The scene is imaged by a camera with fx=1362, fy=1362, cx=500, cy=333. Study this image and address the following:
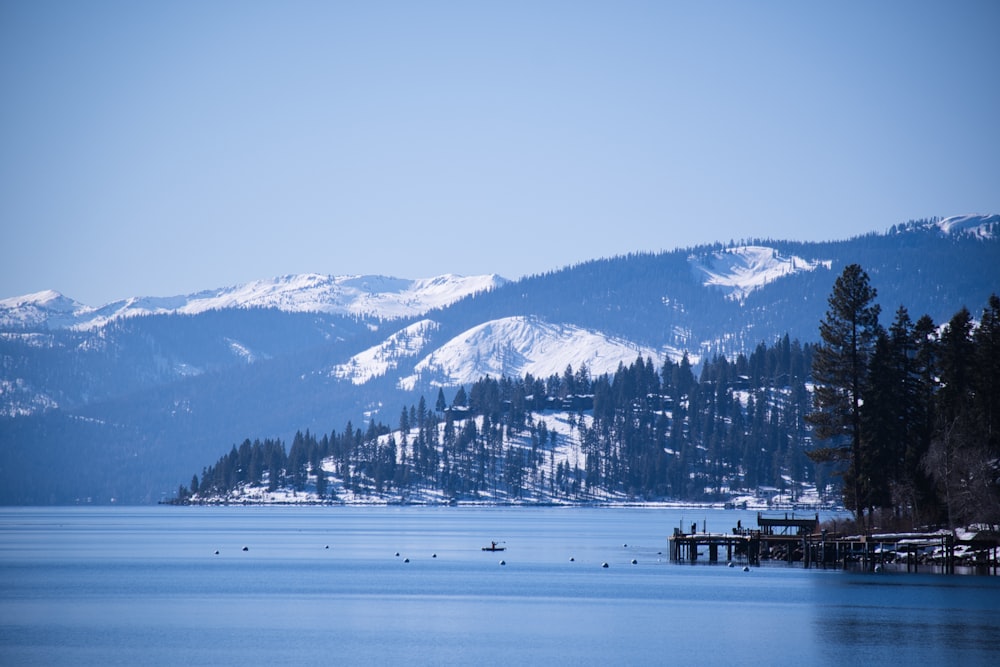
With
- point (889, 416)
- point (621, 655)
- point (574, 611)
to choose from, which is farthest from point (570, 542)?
point (621, 655)

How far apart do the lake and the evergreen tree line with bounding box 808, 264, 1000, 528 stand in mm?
9968

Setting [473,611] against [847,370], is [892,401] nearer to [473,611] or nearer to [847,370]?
[847,370]

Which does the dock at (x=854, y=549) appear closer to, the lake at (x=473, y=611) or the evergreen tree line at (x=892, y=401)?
the lake at (x=473, y=611)

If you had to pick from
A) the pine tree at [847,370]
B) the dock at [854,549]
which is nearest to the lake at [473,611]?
the dock at [854,549]

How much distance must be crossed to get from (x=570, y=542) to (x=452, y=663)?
95.1 metres

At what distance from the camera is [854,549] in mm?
109938

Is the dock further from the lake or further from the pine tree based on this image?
the pine tree

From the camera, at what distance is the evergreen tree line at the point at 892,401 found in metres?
110

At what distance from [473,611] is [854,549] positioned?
39.9 meters

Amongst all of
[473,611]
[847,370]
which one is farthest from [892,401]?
[473,611]

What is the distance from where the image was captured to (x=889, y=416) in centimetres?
11219

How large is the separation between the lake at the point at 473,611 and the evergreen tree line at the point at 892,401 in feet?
32.7

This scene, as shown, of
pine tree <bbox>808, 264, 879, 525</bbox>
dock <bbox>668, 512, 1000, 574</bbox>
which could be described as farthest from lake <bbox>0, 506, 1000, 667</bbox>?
pine tree <bbox>808, 264, 879, 525</bbox>

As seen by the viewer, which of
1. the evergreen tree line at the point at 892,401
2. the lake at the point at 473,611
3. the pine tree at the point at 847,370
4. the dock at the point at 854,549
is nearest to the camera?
the lake at the point at 473,611
